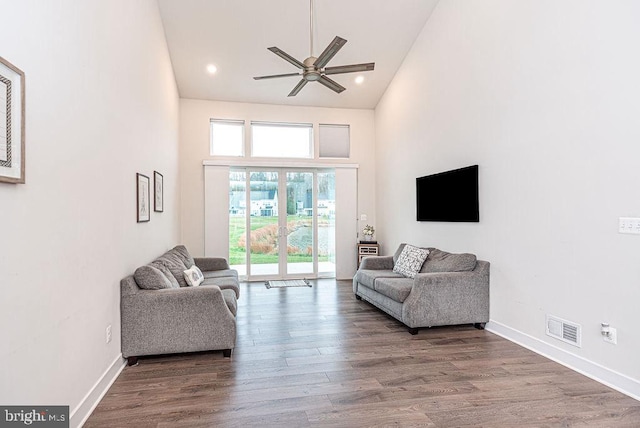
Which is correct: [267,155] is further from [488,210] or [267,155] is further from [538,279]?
[538,279]

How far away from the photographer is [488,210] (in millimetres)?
4176

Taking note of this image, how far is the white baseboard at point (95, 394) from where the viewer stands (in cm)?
221

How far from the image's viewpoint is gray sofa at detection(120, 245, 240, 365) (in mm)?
3137

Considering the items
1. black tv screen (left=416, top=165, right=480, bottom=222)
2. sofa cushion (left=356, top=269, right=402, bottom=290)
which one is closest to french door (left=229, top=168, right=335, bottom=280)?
sofa cushion (left=356, top=269, right=402, bottom=290)

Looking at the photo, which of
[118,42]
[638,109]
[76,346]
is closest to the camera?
[76,346]

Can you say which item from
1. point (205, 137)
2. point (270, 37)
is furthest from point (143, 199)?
point (205, 137)

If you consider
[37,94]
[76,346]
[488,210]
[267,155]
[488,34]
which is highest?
[488,34]

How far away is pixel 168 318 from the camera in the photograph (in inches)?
126

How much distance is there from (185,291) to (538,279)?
329cm

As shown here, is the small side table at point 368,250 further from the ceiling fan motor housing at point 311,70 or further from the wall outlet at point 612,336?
the wall outlet at point 612,336

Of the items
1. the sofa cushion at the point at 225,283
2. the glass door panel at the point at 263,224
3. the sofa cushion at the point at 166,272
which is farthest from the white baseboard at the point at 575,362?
the glass door panel at the point at 263,224

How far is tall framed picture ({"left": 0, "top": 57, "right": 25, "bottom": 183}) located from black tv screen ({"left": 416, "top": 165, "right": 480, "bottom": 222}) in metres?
4.18

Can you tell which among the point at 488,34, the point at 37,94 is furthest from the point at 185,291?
the point at 488,34

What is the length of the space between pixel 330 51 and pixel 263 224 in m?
4.22
